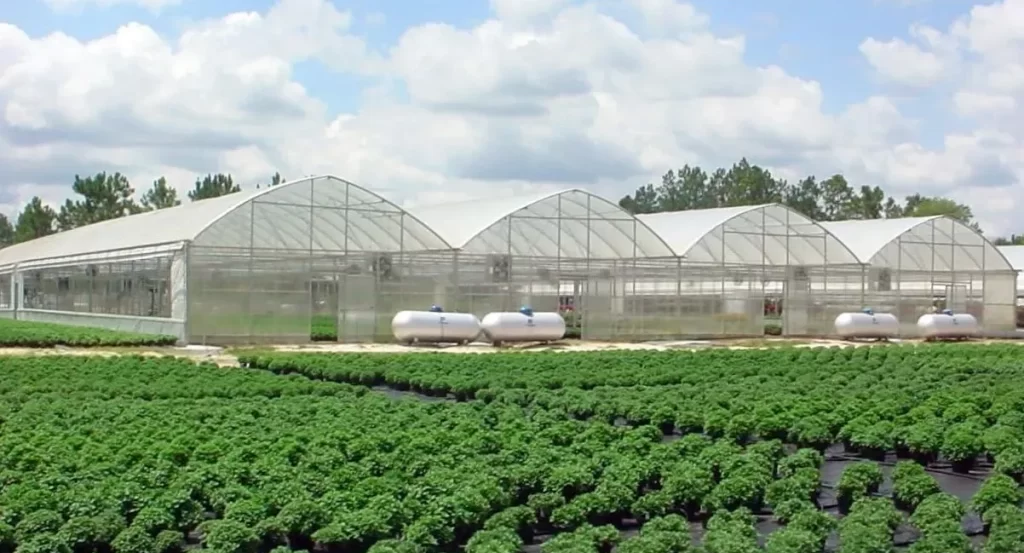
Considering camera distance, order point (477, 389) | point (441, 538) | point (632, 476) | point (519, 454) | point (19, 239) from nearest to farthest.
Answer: point (441, 538)
point (632, 476)
point (519, 454)
point (477, 389)
point (19, 239)

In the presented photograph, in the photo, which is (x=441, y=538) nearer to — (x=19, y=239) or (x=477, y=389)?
(x=477, y=389)

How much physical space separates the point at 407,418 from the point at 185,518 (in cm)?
504

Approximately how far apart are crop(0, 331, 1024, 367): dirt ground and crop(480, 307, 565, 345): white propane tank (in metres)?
0.31

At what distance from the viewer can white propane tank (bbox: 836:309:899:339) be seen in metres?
42.3

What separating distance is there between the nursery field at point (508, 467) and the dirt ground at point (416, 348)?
10.6 m

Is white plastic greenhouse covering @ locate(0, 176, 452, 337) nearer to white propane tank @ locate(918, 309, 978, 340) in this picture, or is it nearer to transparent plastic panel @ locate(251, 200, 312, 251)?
transparent plastic panel @ locate(251, 200, 312, 251)

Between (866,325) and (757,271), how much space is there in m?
4.47

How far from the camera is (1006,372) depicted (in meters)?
23.3

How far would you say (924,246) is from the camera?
4725 cm

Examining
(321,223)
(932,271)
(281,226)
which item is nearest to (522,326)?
(321,223)

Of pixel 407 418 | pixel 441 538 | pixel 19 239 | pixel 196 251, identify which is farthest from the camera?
pixel 19 239

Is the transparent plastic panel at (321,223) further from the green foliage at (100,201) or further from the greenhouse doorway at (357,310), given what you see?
the green foliage at (100,201)

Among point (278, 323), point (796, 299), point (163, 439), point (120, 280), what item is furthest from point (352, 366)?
point (796, 299)

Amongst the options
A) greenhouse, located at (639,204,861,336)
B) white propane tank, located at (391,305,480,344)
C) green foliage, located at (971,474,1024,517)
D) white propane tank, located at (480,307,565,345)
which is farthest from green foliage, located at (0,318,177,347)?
green foliage, located at (971,474,1024,517)
